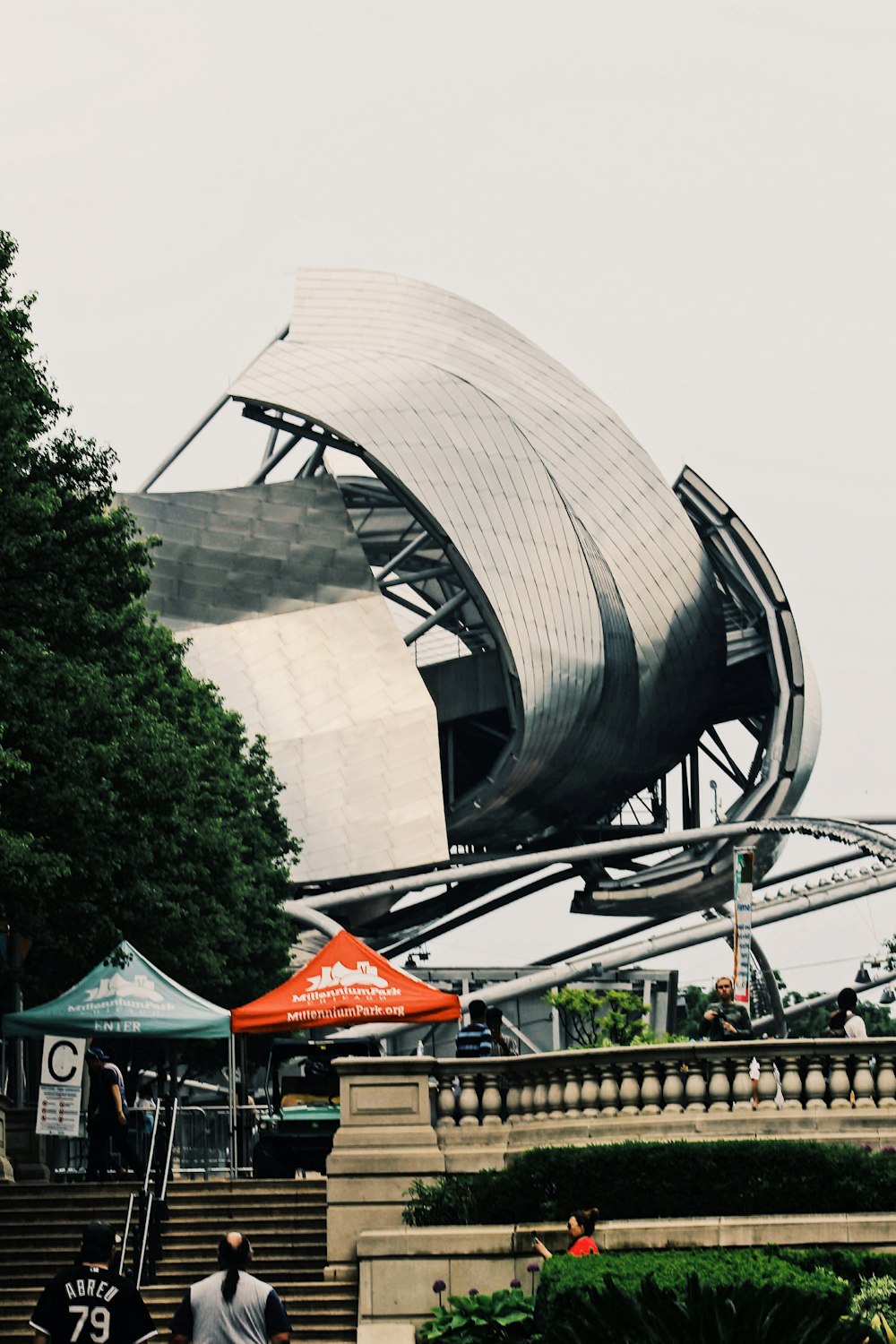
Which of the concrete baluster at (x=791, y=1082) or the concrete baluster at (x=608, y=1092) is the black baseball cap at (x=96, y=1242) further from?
the concrete baluster at (x=791, y=1082)

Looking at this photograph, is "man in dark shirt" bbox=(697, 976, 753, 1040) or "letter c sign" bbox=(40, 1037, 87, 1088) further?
"letter c sign" bbox=(40, 1037, 87, 1088)

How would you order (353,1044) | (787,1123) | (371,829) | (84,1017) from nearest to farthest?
1. (787,1123)
2. (84,1017)
3. (353,1044)
4. (371,829)

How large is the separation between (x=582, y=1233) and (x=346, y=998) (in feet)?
24.5

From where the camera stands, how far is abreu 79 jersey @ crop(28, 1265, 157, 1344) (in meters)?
13.1

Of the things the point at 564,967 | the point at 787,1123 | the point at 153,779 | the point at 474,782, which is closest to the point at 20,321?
the point at 153,779

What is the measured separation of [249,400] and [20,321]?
46590 millimetres

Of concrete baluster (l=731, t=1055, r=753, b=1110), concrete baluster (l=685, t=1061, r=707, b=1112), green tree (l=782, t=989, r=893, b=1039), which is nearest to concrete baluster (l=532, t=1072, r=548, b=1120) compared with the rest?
concrete baluster (l=685, t=1061, r=707, b=1112)

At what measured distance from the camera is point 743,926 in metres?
29.3

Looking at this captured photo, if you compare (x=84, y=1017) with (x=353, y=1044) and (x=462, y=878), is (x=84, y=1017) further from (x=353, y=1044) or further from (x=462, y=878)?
(x=462, y=878)

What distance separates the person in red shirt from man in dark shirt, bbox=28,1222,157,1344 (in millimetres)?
5788

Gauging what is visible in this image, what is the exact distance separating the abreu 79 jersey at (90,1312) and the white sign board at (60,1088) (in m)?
17.0

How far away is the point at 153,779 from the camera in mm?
33344

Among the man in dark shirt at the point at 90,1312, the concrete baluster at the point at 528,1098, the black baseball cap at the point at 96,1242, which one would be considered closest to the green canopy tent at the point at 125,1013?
the concrete baluster at the point at 528,1098

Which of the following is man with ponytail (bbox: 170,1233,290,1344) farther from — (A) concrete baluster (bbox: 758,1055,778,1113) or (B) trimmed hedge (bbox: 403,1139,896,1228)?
(A) concrete baluster (bbox: 758,1055,778,1113)
